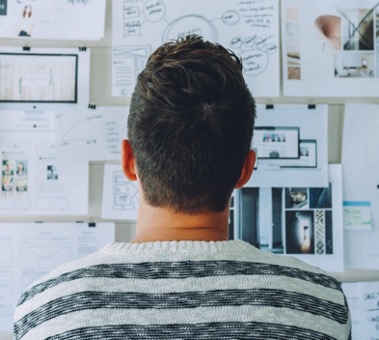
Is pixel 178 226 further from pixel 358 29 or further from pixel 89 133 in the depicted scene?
pixel 358 29

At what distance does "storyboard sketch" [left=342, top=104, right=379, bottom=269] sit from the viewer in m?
1.35

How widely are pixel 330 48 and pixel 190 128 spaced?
→ 2.86 ft

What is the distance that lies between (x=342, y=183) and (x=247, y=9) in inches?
21.1

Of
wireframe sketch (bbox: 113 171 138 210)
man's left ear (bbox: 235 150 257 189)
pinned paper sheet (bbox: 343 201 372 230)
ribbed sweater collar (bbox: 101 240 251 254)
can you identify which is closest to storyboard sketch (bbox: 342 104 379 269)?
pinned paper sheet (bbox: 343 201 372 230)

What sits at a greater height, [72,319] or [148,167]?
[148,167]

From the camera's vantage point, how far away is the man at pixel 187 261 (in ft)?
1.89

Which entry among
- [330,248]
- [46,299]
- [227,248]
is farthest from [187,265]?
[330,248]

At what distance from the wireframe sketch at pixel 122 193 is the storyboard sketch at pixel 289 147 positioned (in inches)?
12.5

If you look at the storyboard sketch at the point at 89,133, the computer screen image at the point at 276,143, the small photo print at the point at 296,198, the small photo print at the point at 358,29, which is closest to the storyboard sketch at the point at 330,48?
the small photo print at the point at 358,29

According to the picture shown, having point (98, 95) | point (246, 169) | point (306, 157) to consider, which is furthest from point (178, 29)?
point (246, 169)

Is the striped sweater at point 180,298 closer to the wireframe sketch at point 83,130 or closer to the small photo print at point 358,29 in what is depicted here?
the wireframe sketch at point 83,130

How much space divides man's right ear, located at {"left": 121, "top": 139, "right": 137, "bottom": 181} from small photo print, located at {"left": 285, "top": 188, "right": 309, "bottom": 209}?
27.7 inches

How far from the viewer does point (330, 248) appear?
1348mm

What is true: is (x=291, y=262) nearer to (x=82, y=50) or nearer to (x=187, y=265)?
(x=187, y=265)
